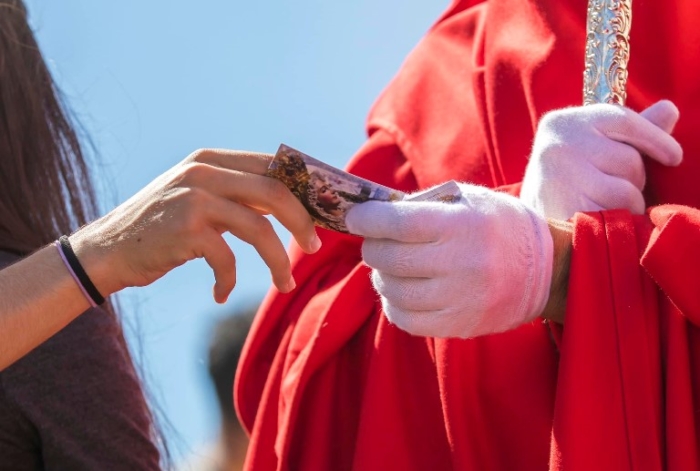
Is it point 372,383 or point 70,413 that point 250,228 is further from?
point 70,413

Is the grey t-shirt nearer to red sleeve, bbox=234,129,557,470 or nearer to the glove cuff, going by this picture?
red sleeve, bbox=234,129,557,470

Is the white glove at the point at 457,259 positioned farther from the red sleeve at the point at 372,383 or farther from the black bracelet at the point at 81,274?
the black bracelet at the point at 81,274

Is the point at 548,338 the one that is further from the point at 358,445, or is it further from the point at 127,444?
the point at 127,444

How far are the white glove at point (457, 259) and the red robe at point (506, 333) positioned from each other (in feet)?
0.21

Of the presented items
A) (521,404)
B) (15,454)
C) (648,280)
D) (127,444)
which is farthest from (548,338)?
(15,454)

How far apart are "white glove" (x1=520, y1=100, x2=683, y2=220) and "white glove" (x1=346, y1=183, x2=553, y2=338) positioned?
0.47 feet

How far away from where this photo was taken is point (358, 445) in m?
1.51

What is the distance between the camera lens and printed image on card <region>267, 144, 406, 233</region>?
51.4 inches

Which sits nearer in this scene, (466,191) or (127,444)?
(466,191)

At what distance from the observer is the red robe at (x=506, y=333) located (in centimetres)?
129

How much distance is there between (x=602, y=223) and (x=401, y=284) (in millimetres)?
256

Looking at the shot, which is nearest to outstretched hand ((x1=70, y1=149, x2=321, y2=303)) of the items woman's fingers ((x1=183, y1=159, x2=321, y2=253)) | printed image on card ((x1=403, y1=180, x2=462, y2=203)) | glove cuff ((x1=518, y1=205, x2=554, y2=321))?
woman's fingers ((x1=183, y1=159, x2=321, y2=253))

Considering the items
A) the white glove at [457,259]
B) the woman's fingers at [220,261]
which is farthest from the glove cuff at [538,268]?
the woman's fingers at [220,261]

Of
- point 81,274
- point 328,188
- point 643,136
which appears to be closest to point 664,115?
point 643,136
